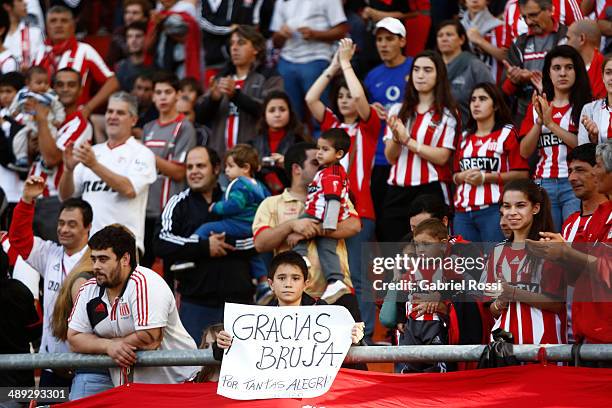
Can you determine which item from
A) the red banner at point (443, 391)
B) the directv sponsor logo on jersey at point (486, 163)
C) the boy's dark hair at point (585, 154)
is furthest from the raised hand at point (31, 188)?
the boy's dark hair at point (585, 154)

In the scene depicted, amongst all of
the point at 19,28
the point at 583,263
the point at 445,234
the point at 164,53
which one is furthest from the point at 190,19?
the point at 583,263

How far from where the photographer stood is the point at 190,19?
15.6 meters

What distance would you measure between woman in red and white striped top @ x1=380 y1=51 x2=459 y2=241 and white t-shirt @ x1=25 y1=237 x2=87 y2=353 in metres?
2.80

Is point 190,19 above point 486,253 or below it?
above

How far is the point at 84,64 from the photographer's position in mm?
15344

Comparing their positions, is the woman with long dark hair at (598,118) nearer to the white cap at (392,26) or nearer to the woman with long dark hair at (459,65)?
the woman with long dark hair at (459,65)

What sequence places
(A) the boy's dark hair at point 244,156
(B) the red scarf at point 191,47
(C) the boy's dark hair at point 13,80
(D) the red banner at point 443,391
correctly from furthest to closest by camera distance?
(B) the red scarf at point 191,47, (C) the boy's dark hair at point 13,80, (A) the boy's dark hair at point 244,156, (D) the red banner at point 443,391

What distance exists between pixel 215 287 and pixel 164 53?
5115 millimetres

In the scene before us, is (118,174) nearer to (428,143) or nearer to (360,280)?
(360,280)

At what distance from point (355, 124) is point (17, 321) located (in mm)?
3866

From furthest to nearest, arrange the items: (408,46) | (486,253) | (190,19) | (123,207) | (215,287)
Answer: (190,19), (408,46), (123,207), (215,287), (486,253)

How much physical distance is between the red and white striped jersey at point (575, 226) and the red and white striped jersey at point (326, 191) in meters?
2.01

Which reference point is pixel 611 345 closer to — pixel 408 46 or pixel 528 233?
pixel 528 233

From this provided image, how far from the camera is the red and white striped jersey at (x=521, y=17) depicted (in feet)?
40.9
